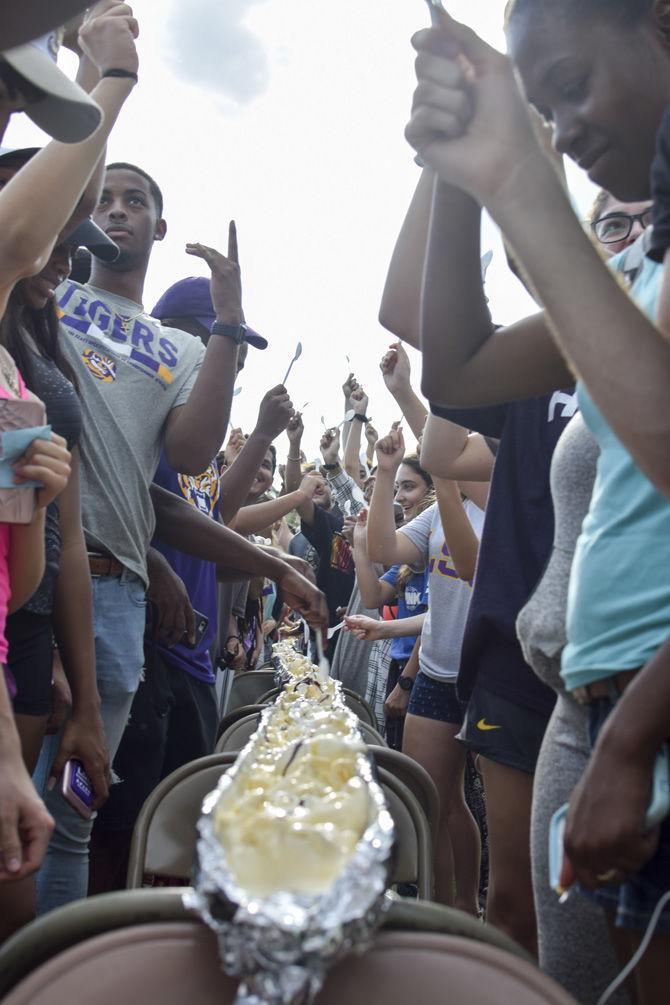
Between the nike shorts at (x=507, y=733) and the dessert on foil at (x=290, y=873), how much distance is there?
3.03 feet

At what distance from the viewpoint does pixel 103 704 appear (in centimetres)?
208

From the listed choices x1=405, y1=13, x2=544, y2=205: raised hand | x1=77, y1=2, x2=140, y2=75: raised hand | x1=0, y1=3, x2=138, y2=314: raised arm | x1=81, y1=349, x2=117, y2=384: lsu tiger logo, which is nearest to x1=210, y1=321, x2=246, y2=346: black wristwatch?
x1=81, y1=349, x2=117, y2=384: lsu tiger logo

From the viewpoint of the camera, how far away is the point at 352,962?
70 centimetres

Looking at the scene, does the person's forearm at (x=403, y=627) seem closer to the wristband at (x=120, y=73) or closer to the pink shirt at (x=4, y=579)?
the pink shirt at (x=4, y=579)

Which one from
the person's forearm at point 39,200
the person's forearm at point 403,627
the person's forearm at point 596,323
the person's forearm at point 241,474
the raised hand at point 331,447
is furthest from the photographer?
the raised hand at point 331,447

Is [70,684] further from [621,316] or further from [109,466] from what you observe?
[621,316]

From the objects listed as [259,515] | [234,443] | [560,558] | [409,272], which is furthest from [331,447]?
[560,558]

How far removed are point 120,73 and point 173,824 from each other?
1425 millimetres

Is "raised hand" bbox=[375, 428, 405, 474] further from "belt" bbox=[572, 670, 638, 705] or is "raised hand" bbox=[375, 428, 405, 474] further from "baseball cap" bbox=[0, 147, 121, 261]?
"belt" bbox=[572, 670, 638, 705]

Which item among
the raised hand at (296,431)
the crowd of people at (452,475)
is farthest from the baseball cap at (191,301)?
the raised hand at (296,431)

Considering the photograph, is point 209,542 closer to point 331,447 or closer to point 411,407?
point 411,407

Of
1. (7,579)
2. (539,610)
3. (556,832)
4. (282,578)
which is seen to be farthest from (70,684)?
(556,832)

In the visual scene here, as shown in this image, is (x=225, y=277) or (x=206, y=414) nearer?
(x=206, y=414)

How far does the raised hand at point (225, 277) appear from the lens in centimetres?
250
